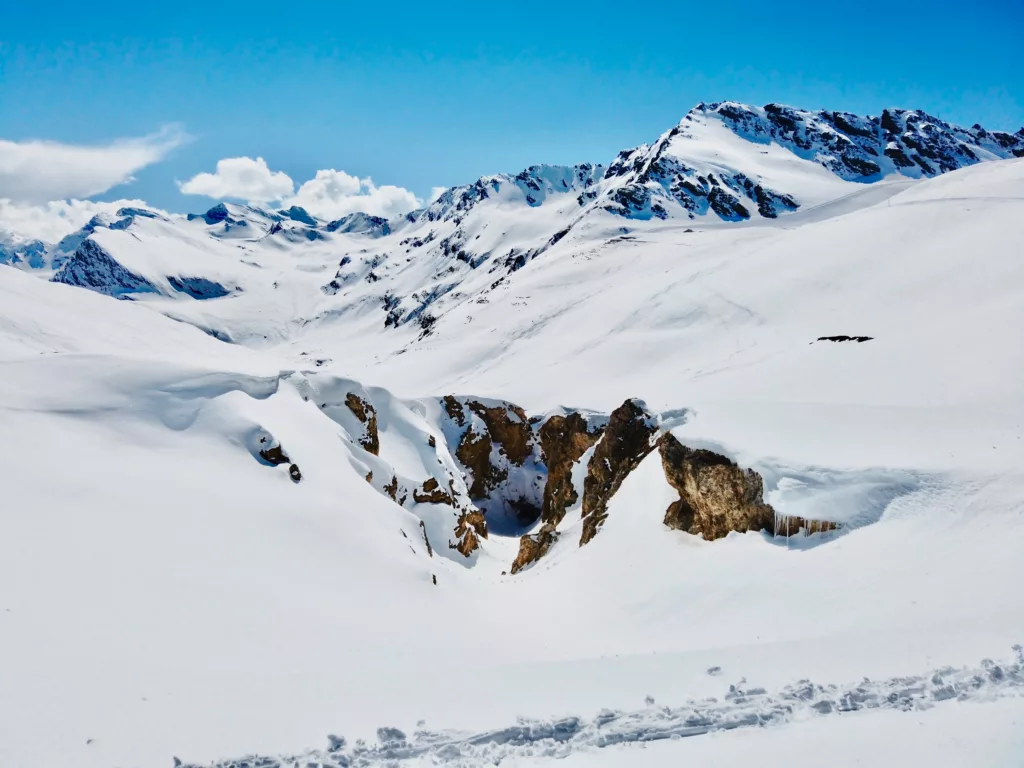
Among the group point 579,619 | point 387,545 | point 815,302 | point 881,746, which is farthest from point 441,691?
point 815,302

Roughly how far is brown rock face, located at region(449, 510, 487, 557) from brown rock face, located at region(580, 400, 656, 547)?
22.8ft

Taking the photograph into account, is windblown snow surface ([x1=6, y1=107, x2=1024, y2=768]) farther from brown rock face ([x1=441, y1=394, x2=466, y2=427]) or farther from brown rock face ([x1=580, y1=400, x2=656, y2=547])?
brown rock face ([x1=441, y1=394, x2=466, y2=427])

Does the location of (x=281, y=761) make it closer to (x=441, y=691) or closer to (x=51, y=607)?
(x=441, y=691)

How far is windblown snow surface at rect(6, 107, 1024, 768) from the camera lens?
7758mm

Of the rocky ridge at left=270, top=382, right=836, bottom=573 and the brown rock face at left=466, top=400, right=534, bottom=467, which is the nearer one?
the rocky ridge at left=270, top=382, right=836, bottom=573

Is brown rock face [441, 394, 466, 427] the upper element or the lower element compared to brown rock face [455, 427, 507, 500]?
upper

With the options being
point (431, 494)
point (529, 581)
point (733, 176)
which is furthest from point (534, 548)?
point (733, 176)

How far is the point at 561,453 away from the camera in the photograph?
3753 centimetres

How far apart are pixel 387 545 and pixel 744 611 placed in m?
11.9

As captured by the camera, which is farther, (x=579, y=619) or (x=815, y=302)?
(x=815, y=302)

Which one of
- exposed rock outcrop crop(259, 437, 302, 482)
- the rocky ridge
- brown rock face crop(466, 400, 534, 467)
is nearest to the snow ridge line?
the rocky ridge

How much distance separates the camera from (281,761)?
7.57 metres

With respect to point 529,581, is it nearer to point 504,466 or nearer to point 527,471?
point 527,471

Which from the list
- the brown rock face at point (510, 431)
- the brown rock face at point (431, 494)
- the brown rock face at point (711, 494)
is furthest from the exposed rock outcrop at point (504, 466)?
the brown rock face at point (711, 494)
